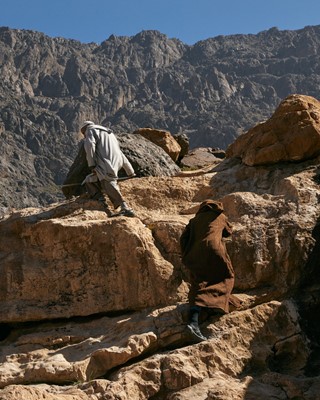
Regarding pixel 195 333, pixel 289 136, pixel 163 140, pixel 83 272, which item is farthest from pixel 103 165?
pixel 163 140

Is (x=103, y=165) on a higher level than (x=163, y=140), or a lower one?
lower

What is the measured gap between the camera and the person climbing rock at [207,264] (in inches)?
304

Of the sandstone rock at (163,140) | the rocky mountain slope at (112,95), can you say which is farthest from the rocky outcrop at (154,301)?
the rocky mountain slope at (112,95)

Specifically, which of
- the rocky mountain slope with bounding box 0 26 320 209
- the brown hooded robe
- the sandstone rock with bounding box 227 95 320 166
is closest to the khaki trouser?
the brown hooded robe

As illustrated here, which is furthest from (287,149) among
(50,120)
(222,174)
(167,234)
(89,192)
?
(50,120)

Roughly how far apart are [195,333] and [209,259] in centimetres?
104

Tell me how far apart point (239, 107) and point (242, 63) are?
121 ft

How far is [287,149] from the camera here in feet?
35.1

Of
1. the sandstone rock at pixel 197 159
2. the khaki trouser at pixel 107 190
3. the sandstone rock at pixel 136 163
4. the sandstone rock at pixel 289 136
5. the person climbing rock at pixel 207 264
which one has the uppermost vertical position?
the sandstone rock at pixel 197 159

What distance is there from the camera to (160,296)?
28.4ft

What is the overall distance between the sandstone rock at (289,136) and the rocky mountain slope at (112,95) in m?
113

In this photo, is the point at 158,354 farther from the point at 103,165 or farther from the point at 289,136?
the point at 289,136

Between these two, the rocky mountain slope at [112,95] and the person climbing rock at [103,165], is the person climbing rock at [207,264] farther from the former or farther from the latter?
the rocky mountain slope at [112,95]

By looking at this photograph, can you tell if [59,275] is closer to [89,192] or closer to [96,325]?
[96,325]
